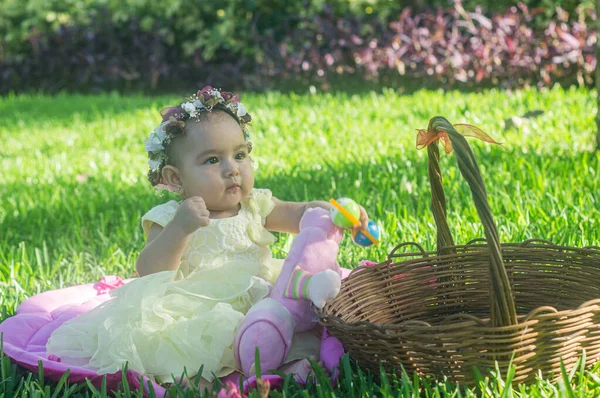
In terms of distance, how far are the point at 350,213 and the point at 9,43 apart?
29.0ft

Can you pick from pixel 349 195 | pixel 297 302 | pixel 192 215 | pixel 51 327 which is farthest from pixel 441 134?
pixel 349 195

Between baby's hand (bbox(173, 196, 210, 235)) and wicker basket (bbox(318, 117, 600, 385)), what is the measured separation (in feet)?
1.47

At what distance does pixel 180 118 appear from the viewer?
247 cm

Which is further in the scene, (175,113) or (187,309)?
(175,113)

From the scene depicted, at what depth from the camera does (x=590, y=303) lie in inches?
73.2

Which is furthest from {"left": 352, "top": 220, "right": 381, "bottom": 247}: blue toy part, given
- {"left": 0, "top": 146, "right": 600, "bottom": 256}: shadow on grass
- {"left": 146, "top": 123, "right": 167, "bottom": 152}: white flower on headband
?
{"left": 0, "top": 146, "right": 600, "bottom": 256}: shadow on grass

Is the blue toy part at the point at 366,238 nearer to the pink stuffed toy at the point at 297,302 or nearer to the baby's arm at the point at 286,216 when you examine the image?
the pink stuffed toy at the point at 297,302

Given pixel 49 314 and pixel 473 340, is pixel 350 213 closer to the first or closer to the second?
pixel 473 340

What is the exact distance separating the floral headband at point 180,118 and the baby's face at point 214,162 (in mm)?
35

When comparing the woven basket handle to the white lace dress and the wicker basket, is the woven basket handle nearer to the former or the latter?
the wicker basket

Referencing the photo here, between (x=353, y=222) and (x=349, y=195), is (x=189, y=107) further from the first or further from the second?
(x=349, y=195)

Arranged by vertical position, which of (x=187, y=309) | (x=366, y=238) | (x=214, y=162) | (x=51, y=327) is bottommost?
(x=51, y=327)

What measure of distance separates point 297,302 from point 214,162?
54 cm

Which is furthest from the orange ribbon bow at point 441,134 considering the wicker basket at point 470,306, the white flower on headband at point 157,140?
the white flower on headband at point 157,140
